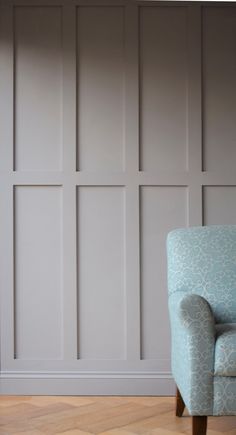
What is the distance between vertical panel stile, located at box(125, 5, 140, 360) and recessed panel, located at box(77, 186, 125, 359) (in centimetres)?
4

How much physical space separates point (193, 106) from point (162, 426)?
5.47 feet

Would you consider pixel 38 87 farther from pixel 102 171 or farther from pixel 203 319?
pixel 203 319

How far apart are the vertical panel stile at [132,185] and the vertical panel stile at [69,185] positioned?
283 mm

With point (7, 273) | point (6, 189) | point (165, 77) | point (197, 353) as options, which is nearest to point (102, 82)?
point (165, 77)

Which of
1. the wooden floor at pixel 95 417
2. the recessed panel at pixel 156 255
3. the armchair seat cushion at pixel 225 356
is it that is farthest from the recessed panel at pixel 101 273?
the armchair seat cushion at pixel 225 356

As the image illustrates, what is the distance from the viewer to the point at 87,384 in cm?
352

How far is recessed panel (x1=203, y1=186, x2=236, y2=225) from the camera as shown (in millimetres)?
3564

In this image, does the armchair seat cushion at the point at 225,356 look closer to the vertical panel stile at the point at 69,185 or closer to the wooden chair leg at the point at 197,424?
the wooden chair leg at the point at 197,424

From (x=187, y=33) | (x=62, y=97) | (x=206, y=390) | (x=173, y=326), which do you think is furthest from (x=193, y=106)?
(x=206, y=390)

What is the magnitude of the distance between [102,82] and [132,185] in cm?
58

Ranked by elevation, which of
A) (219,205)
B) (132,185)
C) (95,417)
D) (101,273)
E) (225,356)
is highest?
(132,185)

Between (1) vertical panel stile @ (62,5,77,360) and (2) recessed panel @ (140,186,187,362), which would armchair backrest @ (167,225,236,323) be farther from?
Result: (1) vertical panel stile @ (62,5,77,360)

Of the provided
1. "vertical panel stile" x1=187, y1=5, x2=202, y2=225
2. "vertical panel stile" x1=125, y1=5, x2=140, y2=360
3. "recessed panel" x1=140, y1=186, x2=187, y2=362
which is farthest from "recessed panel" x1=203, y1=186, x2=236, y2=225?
"vertical panel stile" x1=125, y1=5, x2=140, y2=360

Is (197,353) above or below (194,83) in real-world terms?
below
